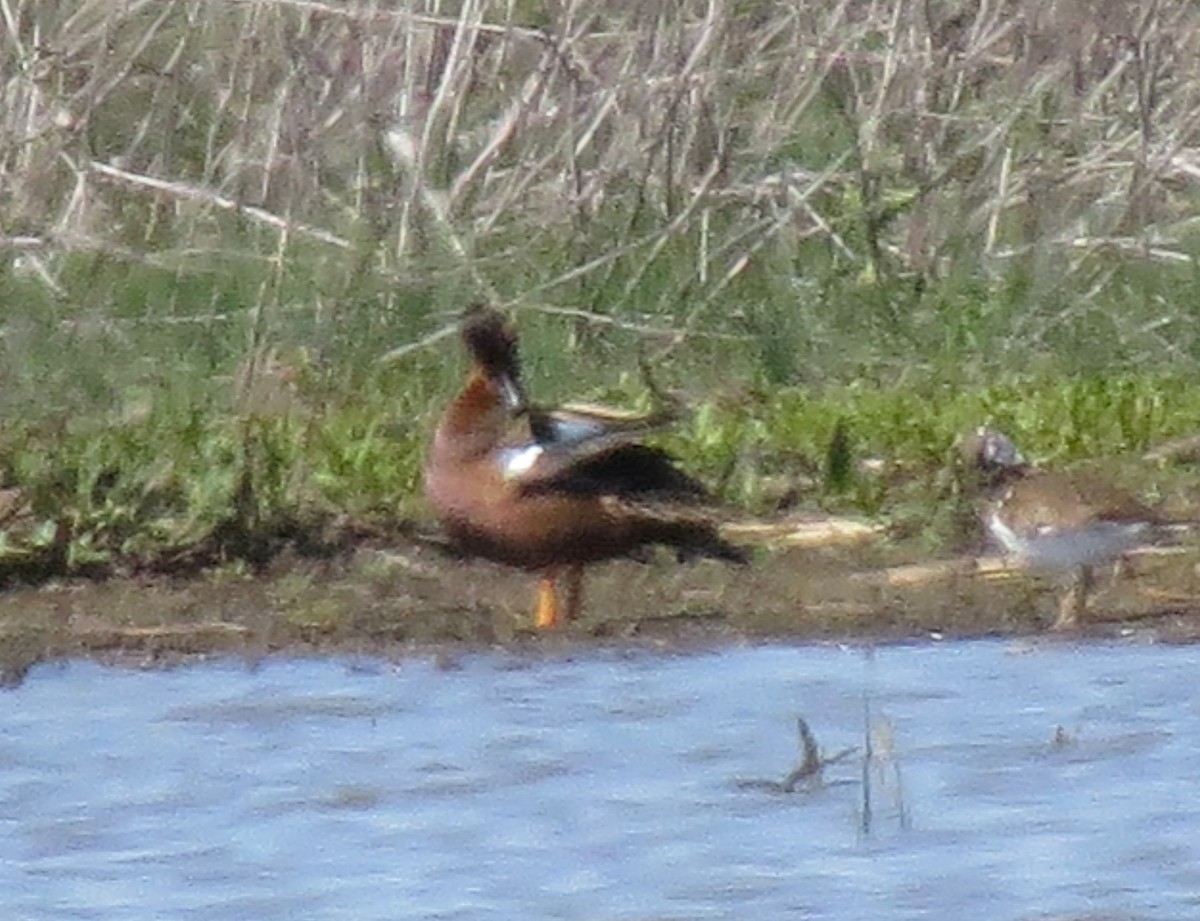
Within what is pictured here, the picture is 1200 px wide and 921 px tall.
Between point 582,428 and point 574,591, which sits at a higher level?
point 582,428

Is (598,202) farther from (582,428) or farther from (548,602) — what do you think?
(548,602)

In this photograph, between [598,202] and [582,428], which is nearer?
[582,428]

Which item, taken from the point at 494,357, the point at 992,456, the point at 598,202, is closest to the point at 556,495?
the point at 494,357

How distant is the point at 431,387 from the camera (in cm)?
938

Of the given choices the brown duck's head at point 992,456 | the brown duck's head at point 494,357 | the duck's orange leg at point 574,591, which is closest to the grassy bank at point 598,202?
the brown duck's head at point 992,456

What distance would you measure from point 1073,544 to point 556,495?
111cm

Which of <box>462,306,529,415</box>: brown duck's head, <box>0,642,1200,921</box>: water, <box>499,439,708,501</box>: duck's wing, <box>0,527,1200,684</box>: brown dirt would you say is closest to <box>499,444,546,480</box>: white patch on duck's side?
<box>499,439,708,501</box>: duck's wing

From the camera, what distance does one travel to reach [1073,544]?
7.09m

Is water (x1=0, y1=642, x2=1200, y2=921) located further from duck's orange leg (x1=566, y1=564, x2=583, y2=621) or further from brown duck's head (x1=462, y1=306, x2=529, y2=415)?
brown duck's head (x1=462, y1=306, x2=529, y2=415)

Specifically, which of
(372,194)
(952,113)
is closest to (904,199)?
(952,113)

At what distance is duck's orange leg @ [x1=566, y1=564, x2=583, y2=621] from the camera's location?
7371 mm

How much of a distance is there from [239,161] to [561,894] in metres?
5.30

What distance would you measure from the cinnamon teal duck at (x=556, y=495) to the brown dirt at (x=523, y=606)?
0.45 feet

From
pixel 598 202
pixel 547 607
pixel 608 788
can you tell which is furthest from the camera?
pixel 598 202
